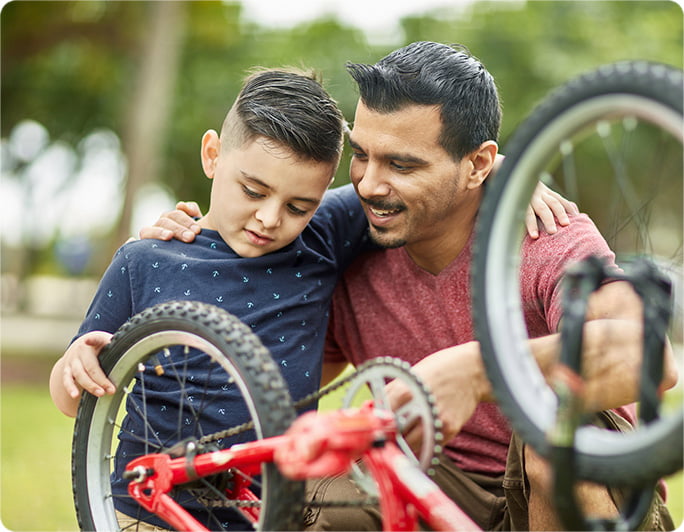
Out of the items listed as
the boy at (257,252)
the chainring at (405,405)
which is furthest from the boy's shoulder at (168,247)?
the chainring at (405,405)

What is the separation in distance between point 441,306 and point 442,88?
2.29 ft

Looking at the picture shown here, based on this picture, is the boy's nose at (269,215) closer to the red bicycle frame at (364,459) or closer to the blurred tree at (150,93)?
the red bicycle frame at (364,459)

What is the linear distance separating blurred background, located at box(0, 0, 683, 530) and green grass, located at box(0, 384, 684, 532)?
0.12 feet

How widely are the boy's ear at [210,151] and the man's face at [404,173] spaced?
429mm

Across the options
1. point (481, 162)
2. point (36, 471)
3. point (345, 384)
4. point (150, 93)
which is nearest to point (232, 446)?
point (345, 384)

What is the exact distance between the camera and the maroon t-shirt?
→ 7.55 feet

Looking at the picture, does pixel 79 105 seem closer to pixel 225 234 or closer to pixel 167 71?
pixel 167 71

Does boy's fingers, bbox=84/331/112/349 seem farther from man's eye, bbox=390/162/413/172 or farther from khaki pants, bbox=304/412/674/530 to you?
man's eye, bbox=390/162/413/172

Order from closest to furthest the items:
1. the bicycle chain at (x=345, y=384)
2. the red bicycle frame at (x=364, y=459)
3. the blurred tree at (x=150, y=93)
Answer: the red bicycle frame at (x=364, y=459) < the bicycle chain at (x=345, y=384) < the blurred tree at (x=150, y=93)

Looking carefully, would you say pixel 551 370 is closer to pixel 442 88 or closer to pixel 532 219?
pixel 532 219

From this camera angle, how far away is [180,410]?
6.64 ft

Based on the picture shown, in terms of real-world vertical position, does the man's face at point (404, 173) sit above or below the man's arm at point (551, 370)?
above

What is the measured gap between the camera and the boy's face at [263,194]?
7.50ft

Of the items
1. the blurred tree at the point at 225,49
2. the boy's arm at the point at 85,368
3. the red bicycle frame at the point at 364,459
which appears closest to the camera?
the red bicycle frame at the point at 364,459
